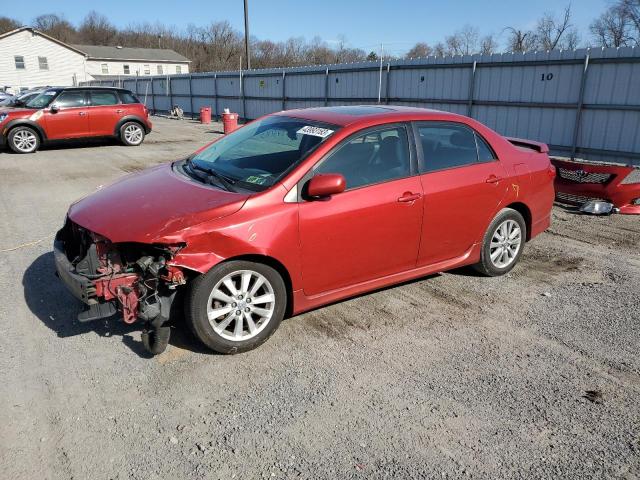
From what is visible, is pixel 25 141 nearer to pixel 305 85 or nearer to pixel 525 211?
pixel 305 85

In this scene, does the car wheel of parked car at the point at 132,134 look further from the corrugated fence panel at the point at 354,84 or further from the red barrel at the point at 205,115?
the red barrel at the point at 205,115

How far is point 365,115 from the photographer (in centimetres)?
430

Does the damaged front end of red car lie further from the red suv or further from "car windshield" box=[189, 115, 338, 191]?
the red suv

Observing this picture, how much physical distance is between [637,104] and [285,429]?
11204 millimetres

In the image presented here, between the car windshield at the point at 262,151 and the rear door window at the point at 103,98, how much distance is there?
1157cm

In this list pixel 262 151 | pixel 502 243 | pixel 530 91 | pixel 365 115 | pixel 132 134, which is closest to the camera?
pixel 365 115

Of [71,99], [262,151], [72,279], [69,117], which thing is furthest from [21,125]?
[72,279]

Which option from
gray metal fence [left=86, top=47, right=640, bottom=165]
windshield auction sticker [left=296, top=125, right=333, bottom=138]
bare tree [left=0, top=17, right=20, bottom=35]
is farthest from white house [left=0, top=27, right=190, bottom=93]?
windshield auction sticker [left=296, top=125, right=333, bottom=138]

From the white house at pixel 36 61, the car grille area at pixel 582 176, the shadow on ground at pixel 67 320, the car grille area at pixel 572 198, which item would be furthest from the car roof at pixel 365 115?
the white house at pixel 36 61

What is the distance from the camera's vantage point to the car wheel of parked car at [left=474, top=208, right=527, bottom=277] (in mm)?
4905

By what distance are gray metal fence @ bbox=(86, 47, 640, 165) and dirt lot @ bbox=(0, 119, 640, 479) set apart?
25.3 feet

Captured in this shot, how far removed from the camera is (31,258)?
18.2ft

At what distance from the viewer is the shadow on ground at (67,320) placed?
384 centimetres

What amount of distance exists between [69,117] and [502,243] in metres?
13.2
